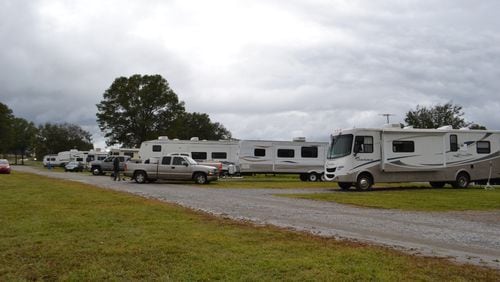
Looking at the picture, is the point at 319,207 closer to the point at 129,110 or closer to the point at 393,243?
the point at 393,243

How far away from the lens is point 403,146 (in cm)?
2628

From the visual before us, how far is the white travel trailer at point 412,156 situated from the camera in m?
25.2

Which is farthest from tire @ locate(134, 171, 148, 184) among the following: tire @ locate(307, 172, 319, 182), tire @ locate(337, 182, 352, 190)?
tire @ locate(307, 172, 319, 182)

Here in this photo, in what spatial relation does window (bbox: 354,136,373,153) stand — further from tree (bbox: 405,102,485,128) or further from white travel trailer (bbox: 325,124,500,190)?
tree (bbox: 405,102,485,128)

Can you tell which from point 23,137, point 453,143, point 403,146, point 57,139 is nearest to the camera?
point 403,146

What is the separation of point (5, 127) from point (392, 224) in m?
98.0

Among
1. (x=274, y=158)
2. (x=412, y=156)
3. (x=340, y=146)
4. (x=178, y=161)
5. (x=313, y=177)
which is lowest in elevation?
(x=313, y=177)

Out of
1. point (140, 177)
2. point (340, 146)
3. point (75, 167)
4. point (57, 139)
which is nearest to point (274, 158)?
point (140, 177)

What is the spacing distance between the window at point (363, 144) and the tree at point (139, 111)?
178ft

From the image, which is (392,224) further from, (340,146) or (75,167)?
(75,167)

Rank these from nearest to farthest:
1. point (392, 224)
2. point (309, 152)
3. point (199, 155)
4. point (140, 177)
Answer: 1. point (392, 224)
2. point (140, 177)
3. point (309, 152)
4. point (199, 155)

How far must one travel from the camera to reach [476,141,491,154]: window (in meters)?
27.8

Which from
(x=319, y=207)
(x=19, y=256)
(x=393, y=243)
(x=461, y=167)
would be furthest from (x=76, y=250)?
(x=461, y=167)

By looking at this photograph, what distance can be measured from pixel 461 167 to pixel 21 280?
25571 mm
